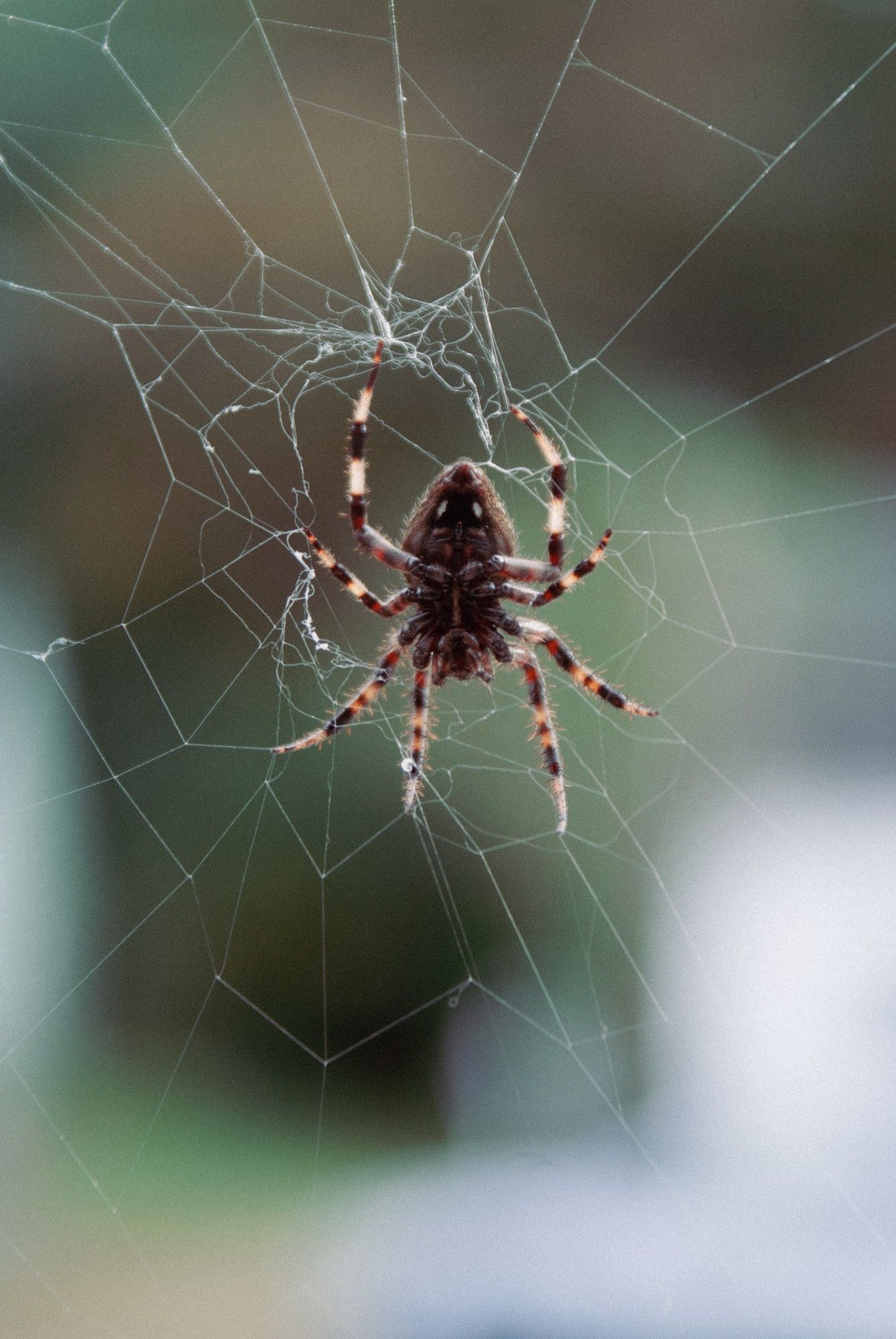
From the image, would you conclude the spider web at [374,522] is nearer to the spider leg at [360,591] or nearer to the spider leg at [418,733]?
the spider leg at [418,733]

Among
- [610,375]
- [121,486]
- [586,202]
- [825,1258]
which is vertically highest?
[586,202]

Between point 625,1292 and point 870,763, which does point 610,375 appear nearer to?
point 870,763

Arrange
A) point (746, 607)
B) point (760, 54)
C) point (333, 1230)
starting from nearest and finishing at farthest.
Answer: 1. point (333, 1230)
2. point (760, 54)
3. point (746, 607)

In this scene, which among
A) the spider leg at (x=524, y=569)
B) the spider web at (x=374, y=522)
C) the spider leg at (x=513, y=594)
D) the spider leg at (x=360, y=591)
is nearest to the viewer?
the spider leg at (x=360, y=591)

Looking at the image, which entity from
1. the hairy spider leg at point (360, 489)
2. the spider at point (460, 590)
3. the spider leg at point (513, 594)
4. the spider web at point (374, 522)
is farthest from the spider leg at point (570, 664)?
the spider web at point (374, 522)

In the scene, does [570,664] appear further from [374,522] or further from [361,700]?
[374,522]

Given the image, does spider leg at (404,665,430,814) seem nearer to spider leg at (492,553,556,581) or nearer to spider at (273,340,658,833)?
spider at (273,340,658,833)

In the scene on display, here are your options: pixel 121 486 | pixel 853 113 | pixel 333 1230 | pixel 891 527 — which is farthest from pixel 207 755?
pixel 853 113
